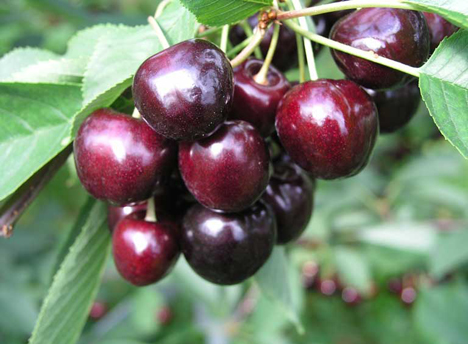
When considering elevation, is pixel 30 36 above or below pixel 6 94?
below

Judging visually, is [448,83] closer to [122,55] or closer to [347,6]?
[347,6]

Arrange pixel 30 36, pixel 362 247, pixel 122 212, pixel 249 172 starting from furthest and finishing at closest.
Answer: pixel 362 247 < pixel 30 36 < pixel 122 212 < pixel 249 172

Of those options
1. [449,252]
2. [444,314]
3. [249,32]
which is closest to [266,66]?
[249,32]

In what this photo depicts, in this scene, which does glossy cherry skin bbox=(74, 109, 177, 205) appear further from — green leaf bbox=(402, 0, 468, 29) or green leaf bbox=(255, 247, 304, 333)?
green leaf bbox=(255, 247, 304, 333)

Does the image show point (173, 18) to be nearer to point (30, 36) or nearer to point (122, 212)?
point (122, 212)

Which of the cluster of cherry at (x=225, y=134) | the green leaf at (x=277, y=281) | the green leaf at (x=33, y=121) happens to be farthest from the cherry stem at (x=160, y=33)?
the green leaf at (x=277, y=281)

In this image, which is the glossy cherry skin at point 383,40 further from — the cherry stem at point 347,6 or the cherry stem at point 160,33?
the cherry stem at point 160,33

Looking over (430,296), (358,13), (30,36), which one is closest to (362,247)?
(430,296)
